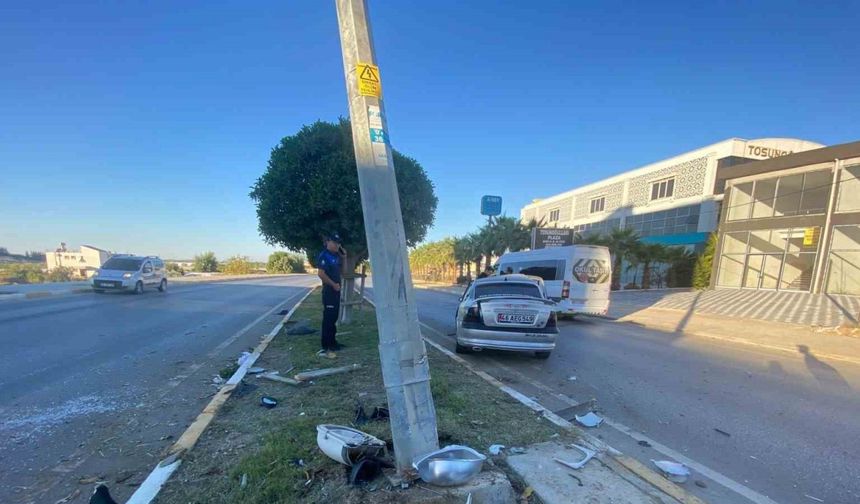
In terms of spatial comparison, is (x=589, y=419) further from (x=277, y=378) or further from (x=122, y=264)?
(x=122, y=264)

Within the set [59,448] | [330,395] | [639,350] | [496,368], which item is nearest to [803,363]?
[639,350]

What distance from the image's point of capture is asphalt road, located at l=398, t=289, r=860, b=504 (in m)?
3.30

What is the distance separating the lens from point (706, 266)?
25.2 metres

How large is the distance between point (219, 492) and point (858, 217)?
2778 centimetres

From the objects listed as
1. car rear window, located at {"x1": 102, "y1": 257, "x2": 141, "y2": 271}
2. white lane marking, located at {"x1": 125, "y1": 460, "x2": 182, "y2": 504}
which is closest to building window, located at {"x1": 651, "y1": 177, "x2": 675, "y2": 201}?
white lane marking, located at {"x1": 125, "y1": 460, "x2": 182, "y2": 504}

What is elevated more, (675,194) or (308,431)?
(675,194)

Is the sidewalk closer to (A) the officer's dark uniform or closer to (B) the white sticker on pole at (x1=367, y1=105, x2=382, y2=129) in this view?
(A) the officer's dark uniform

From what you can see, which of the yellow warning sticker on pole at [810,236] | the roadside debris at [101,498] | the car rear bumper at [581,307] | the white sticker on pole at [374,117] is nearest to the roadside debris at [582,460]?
the white sticker on pole at [374,117]

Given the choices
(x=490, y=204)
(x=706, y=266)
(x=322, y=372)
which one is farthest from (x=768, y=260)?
(x=322, y=372)

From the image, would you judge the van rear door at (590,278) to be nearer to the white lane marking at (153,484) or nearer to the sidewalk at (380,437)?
the sidewalk at (380,437)

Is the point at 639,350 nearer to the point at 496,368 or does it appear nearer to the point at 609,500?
the point at 496,368

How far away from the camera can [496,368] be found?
262 inches

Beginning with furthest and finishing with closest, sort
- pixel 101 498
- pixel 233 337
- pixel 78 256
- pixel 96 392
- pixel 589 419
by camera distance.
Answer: pixel 78 256 → pixel 233 337 → pixel 96 392 → pixel 589 419 → pixel 101 498

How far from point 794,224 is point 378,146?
91.0 feet
